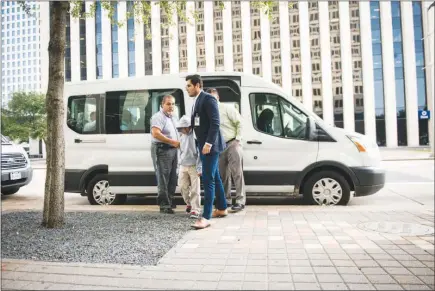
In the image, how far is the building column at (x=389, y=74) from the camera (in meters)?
47.5

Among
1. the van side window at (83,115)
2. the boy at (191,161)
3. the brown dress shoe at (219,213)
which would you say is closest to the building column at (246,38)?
the van side window at (83,115)

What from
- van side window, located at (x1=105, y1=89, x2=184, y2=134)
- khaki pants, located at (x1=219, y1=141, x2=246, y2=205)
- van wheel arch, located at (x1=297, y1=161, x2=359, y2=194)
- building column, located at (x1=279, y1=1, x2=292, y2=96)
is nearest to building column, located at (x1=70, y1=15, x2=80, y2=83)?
van side window, located at (x1=105, y1=89, x2=184, y2=134)

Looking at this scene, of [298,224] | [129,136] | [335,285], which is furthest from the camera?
[129,136]

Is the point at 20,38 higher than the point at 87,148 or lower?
higher

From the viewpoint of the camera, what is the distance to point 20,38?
542 centimetres

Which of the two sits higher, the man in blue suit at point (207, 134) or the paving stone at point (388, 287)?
the man in blue suit at point (207, 134)

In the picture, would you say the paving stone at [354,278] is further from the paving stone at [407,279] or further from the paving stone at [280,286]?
the paving stone at [280,286]

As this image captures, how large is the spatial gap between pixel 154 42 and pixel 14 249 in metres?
48.7

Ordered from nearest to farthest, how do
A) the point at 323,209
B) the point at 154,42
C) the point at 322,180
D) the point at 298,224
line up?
the point at 298,224 < the point at 323,209 < the point at 322,180 < the point at 154,42

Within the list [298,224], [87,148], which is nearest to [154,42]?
[87,148]

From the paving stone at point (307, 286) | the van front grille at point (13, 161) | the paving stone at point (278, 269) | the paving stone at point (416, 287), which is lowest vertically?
the paving stone at point (416, 287)

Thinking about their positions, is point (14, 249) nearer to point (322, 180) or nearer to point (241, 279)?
point (241, 279)

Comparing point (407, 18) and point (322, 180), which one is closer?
point (322, 180)

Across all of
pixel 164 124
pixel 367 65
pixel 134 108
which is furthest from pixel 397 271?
pixel 367 65
